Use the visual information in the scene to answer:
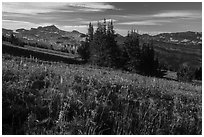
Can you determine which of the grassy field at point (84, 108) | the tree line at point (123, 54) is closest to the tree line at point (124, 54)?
the tree line at point (123, 54)

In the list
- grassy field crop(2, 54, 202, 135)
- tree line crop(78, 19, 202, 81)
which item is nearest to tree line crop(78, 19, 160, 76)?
tree line crop(78, 19, 202, 81)

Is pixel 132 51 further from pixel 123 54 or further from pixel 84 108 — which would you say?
pixel 84 108

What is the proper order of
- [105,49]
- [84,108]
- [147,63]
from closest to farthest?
[84,108], [105,49], [147,63]

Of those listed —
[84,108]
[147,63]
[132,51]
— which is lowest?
[147,63]

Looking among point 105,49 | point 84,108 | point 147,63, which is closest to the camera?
point 84,108

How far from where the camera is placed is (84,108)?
6793 mm

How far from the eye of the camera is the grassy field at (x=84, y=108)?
6312 mm

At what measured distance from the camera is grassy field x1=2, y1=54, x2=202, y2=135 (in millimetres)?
6312

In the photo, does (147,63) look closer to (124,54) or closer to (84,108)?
(124,54)

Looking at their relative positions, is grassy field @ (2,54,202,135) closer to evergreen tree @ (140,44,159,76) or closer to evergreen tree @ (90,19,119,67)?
evergreen tree @ (90,19,119,67)

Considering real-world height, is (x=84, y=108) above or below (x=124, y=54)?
above

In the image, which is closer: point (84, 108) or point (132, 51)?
point (84, 108)

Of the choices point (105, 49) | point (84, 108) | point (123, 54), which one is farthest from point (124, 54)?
point (84, 108)

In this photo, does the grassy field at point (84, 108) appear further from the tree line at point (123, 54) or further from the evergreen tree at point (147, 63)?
the evergreen tree at point (147, 63)
